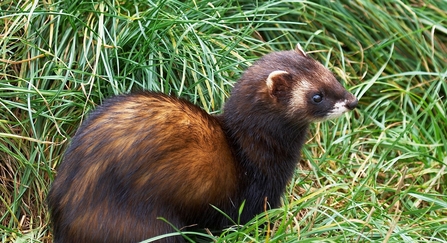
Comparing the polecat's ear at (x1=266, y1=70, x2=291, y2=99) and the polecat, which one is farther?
the polecat's ear at (x1=266, y1=70, x2=291, y2=99)

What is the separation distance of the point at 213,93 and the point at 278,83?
92 centimetres

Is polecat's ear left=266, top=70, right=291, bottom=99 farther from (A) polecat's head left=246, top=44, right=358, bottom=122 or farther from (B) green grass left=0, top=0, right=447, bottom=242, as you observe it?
(B) green grass left=0, top=0, right=447, bottom=242

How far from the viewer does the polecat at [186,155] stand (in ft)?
14.4

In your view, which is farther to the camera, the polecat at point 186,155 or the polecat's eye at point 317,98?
the polecat's eye at point 317,98

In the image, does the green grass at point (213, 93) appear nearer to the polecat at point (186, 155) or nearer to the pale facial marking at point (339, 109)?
the polecat at point (186, 155)

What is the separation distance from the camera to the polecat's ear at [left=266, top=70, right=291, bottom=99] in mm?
4785

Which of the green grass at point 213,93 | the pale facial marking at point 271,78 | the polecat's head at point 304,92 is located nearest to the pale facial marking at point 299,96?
the polecat's head at point 304,92

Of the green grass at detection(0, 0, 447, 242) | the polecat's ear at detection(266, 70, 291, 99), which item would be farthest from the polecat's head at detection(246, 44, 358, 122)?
the green grass at detection(0, 0, 447, 242)

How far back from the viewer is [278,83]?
189 inches

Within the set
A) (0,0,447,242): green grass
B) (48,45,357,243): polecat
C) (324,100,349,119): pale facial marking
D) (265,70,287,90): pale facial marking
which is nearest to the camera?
(48,45,357,243): polecat

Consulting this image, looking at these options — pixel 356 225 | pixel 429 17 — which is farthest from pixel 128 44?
pixel 429 17

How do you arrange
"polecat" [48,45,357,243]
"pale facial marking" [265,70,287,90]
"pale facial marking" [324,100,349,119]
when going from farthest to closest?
"pale facial marking" [324,100,349,119]
"pale facial marking" [265,70,287,90]
"polecat" [48,45,357,243]

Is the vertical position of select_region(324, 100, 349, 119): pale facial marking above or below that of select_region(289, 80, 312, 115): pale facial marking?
below

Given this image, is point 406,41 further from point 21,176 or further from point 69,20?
point 21,176
